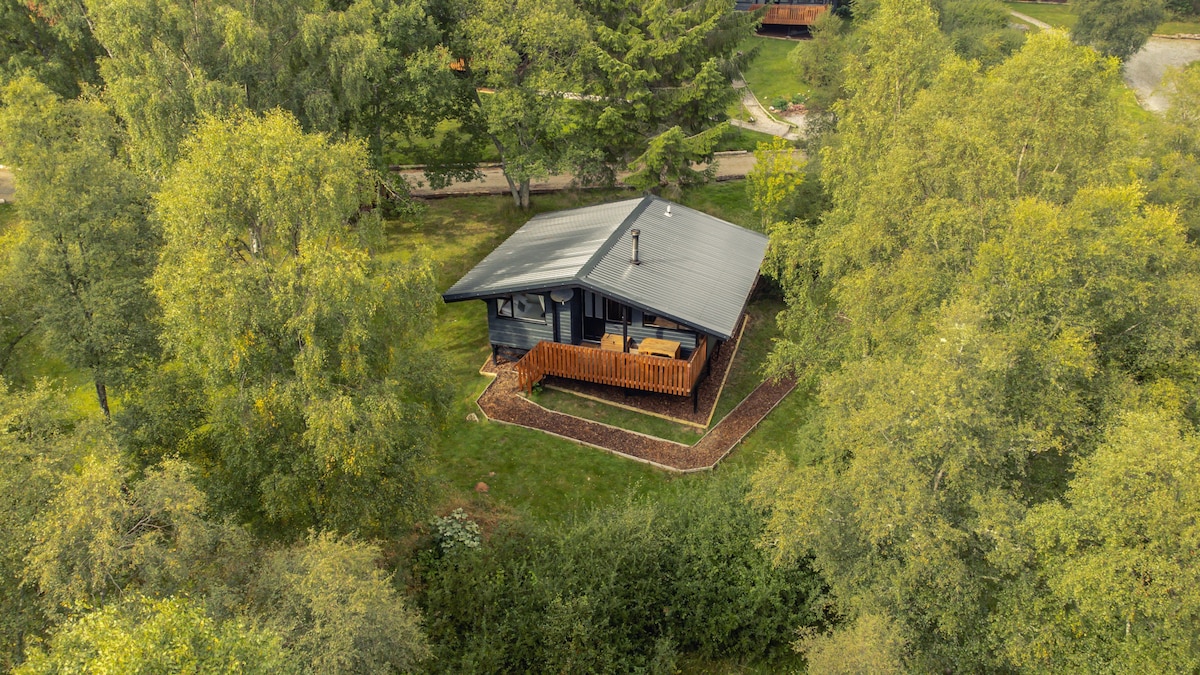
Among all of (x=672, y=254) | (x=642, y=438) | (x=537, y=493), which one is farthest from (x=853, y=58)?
(x=537, y=493)

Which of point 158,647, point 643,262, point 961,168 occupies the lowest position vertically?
point 643,262

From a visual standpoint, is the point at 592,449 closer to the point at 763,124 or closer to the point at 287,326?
the point at 287,326

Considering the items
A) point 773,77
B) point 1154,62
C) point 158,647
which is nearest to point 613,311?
point 158,647

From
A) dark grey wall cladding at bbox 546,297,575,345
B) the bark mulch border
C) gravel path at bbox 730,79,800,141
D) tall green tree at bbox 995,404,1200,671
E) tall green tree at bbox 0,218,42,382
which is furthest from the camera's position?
gravel path at bbox 730,79,800,141

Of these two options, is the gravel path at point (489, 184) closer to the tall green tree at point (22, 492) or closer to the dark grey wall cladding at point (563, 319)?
the dark grey wall cladding at point (563, 319)

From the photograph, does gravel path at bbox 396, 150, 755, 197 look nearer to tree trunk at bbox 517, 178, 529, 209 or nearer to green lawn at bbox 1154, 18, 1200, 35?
tree trunk at bbox 517, 178, 529, 209

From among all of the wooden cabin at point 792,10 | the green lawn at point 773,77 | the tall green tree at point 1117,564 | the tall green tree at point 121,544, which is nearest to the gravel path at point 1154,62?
the wooden cabin at point 792,10

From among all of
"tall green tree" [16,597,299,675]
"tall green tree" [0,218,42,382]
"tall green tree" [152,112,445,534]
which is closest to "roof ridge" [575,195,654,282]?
"tall green tree" [152,112,445,534]
